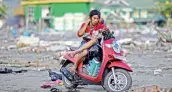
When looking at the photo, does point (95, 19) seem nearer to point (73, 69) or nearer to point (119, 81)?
point (73, 69)

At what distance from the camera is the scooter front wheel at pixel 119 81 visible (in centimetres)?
1068

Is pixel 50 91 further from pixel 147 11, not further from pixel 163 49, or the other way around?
pixel 147 11

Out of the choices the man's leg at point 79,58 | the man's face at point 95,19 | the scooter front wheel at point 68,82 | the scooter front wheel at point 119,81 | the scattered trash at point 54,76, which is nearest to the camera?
the scooter front wheel at point 119,81

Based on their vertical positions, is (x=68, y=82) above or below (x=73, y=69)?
below

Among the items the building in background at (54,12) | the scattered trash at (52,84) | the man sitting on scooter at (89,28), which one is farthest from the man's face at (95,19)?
the building in background at (54,12)

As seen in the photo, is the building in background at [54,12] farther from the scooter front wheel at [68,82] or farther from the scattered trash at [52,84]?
the scooter front wheel at [68,82]

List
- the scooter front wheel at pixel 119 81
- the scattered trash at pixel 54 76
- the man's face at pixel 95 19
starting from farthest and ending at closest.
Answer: the scattered trash at pixel 54 76
the man's face at pixel 95 19
the scooter front wheel at pixel 119 81

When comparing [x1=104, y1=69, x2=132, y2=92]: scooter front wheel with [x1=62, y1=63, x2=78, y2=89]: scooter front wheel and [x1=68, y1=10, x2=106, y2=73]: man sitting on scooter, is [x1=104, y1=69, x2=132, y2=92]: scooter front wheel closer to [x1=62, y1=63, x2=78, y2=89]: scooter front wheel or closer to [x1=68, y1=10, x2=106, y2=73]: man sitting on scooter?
[x1=68, y1=10, x2=106, y2=73]: man sitting on scooter

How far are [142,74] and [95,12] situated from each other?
437 cm

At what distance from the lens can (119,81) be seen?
421 inches

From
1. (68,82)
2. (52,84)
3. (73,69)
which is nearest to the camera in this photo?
(73,69)

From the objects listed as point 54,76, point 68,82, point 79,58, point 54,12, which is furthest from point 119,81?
point 54,12

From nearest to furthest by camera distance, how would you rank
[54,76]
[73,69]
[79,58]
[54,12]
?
[79,58] → [73,69] → [54,76] → [54,12]

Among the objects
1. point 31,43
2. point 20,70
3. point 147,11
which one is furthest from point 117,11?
point 20,70
